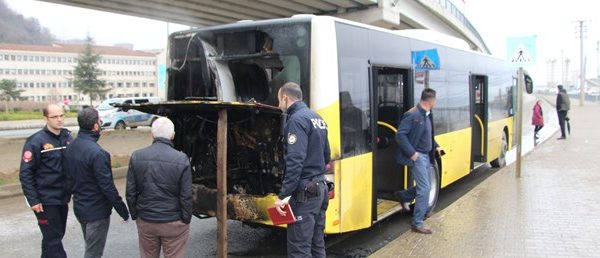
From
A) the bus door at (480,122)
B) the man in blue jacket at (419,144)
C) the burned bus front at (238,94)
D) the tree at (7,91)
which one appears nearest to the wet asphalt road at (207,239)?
the man in blue jacket at (419,144)

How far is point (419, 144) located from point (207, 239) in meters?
3.04

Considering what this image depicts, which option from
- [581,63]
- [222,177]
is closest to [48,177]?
[222,177]

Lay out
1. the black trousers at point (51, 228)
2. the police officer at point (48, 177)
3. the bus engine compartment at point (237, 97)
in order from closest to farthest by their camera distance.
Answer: the police officer at point (48, 177), the black trousers at point (51, 228), the bus engine compartment at point (237, 97)

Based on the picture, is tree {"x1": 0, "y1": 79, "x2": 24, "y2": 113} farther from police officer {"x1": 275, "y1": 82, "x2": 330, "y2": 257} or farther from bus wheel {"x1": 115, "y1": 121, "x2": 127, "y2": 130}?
police officer {"x1": 275, "y1": 82, "x2": 330, "y2": 257}

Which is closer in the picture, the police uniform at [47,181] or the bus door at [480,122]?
the police uniform at [47,181]

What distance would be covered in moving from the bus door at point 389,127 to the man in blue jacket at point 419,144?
0.78m

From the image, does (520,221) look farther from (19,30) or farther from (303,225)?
(19,30)

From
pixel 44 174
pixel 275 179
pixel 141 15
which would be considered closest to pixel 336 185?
pixel 275 179

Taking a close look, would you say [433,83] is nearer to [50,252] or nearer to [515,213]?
[515,213]

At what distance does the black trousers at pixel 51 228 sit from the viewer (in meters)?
4.81

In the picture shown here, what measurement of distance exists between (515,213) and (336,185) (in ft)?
10.1

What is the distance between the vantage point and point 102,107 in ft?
96.8

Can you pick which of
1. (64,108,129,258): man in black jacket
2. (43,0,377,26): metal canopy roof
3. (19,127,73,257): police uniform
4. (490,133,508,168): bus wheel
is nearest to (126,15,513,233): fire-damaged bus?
(64,108,129,258): man in black jacket

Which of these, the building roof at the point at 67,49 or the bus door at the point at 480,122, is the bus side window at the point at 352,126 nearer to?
the bus door at the point at 480,122
